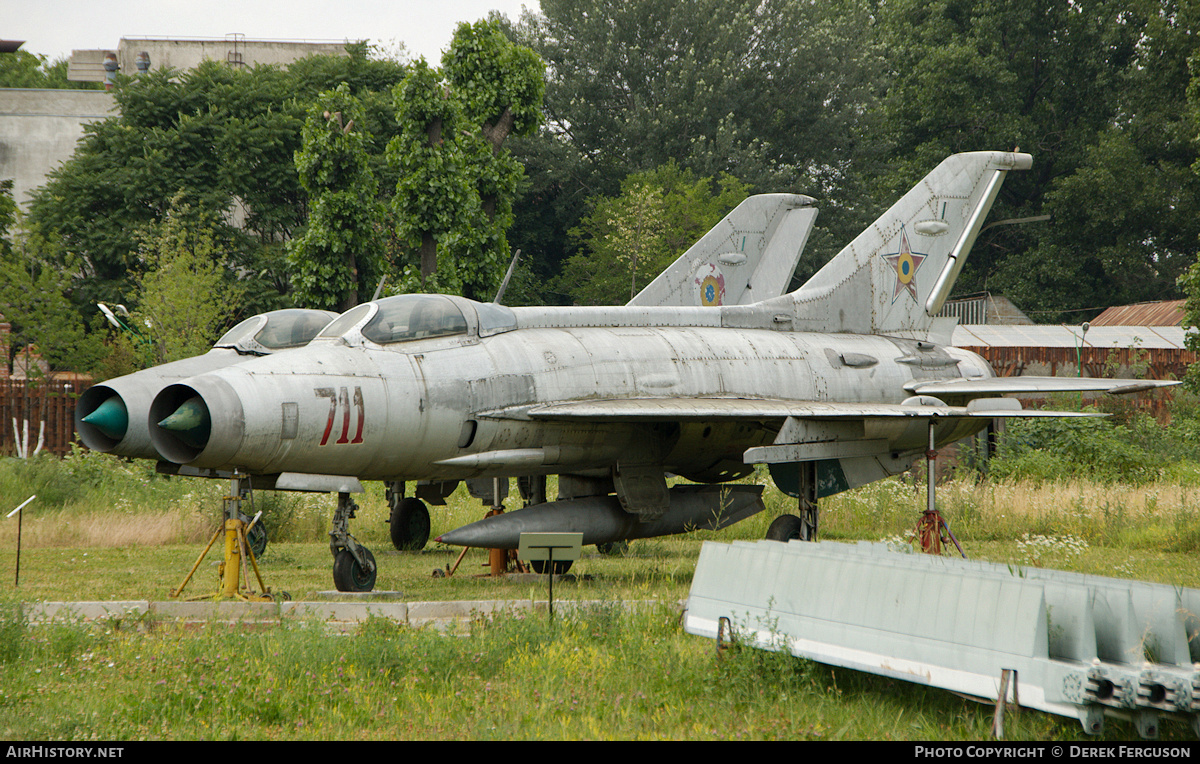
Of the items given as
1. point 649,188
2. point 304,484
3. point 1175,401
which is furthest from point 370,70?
point 304,484

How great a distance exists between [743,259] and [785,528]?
5.27m

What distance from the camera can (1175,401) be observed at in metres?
26.0

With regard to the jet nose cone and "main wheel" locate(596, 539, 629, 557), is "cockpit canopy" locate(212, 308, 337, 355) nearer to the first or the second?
the jet nose cone

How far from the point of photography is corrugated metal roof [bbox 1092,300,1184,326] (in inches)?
1474

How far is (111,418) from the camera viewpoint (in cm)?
932

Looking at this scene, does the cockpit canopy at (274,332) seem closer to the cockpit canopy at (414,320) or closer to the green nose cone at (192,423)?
the cockpit canopy at (414,320)

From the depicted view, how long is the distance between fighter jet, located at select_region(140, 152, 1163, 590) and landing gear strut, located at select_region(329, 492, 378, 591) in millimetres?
17

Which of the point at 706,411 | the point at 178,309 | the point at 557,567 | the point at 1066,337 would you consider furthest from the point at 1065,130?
the point at 557,567

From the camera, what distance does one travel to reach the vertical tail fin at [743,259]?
1645 centimetres

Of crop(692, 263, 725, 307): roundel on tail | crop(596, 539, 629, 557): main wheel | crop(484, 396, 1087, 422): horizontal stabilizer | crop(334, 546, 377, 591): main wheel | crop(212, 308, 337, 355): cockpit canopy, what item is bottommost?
crop(596, 539, 629, 557): main wheel

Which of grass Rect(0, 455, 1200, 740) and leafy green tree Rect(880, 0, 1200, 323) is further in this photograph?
leafy green tree Rect(880, 0, 1200, 323)

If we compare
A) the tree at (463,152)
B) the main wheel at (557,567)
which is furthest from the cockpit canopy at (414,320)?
the tree at (463,152)

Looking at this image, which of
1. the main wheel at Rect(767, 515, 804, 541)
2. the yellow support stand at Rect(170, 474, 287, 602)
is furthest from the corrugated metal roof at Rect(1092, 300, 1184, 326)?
the yellow support stand at Rect(170, 474, 287, 602)

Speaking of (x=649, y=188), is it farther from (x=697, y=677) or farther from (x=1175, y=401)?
(x=697, y=677)
